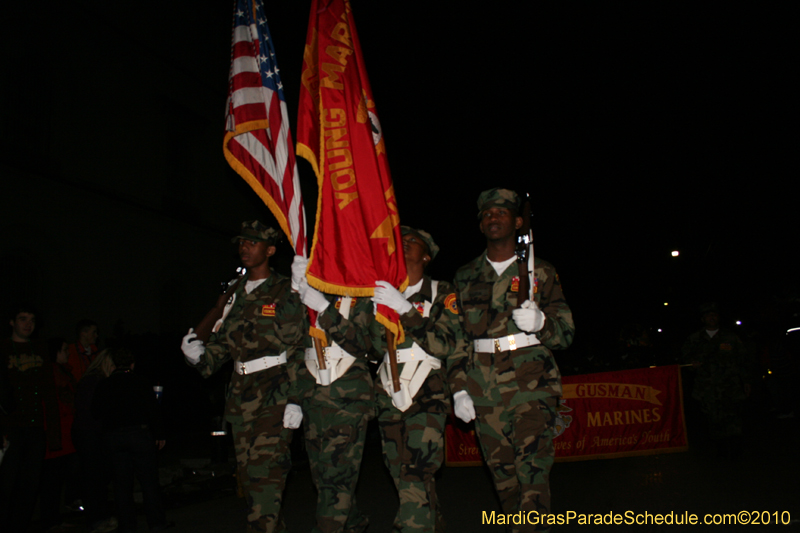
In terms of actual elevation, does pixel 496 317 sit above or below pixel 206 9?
below

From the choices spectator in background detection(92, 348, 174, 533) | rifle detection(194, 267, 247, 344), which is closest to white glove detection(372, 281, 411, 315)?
rifle detection(194, 267, 247, 344)

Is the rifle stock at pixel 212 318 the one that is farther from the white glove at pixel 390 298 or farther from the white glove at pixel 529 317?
the white glove at pixel 529 317

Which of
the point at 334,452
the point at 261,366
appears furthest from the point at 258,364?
the point at 334,452

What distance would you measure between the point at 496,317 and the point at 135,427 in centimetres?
388

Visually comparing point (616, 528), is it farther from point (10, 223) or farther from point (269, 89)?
point (10, 223)

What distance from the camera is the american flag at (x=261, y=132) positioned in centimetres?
602

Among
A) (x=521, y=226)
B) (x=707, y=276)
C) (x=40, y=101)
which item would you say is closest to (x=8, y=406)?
(x=521, y=226)

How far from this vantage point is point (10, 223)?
49.7 ft

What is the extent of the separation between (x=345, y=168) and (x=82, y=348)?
15.7ft

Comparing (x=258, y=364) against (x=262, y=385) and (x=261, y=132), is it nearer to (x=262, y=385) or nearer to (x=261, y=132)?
(x=262, y=385)

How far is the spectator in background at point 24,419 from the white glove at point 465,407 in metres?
3.75

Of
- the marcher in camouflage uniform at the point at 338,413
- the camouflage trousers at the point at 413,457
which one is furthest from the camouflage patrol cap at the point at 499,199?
the camouflage trousers at the point at 413,457

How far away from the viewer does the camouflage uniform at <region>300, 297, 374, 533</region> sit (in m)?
4.70

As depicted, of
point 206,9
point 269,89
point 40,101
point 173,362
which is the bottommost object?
point 173,362
